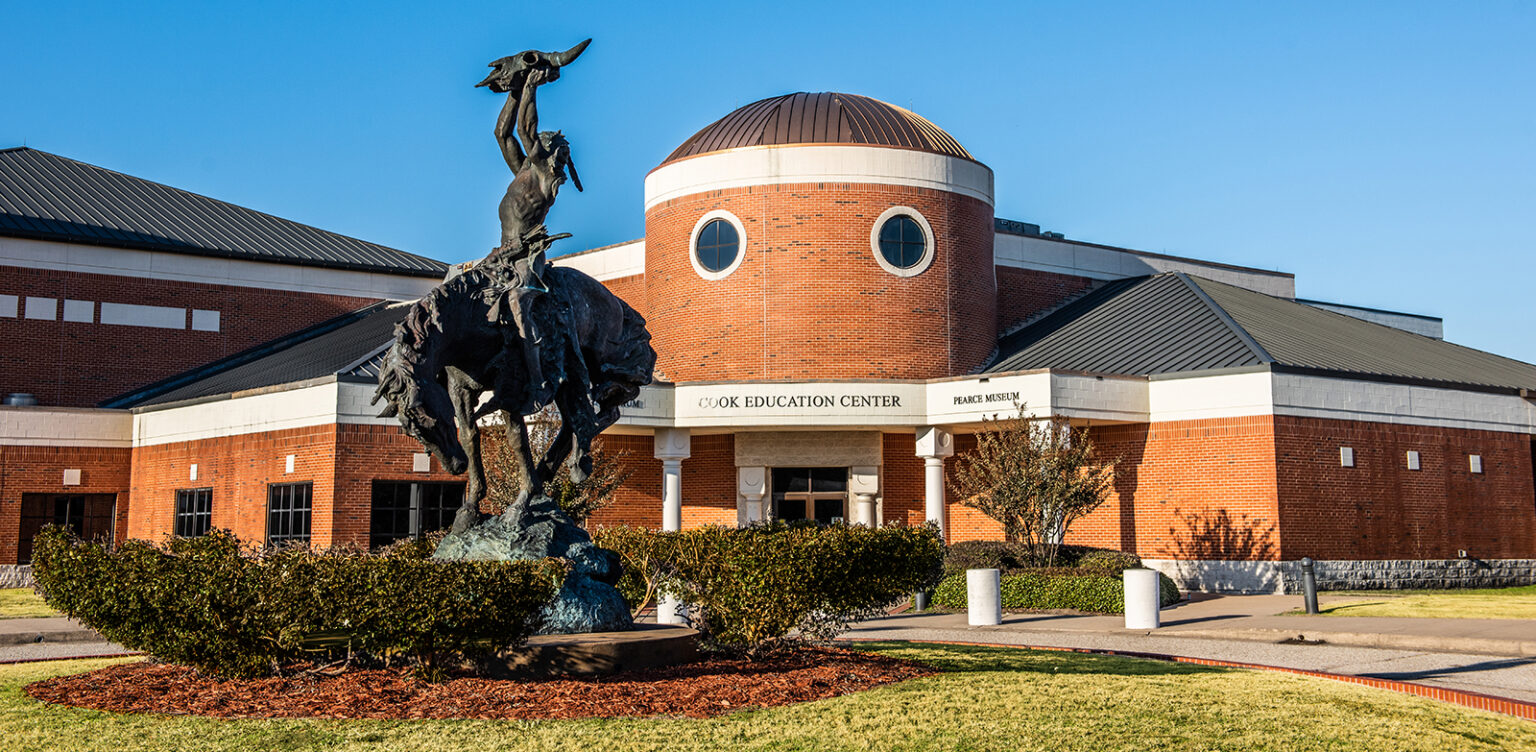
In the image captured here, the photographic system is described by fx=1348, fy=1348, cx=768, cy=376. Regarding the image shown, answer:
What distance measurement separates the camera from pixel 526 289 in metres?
12.0

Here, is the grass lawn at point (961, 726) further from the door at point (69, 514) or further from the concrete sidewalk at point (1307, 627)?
the door at point (69, 514)

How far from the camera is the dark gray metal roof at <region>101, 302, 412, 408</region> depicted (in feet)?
104

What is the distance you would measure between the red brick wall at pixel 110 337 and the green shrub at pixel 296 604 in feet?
95.8

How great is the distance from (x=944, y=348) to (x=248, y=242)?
70.5 ft

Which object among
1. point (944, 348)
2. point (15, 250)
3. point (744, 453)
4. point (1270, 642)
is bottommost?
point (1270, 642)

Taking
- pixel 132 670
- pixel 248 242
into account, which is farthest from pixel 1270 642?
pixel 248 242

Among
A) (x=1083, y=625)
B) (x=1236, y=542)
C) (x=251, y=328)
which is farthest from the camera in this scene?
(x=251, y=328)

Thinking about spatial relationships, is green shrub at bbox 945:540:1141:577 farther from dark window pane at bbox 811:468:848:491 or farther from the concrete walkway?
dark window pane at bbox 811:468:848:491

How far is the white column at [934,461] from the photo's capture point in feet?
102

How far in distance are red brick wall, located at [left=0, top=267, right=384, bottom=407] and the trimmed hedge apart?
2406 centimetres

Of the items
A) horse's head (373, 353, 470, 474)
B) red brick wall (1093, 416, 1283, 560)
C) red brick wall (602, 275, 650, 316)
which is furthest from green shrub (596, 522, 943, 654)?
red brick wall (602, 275, 650, 316)

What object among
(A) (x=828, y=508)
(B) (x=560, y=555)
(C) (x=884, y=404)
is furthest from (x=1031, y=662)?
(A) (x=828, y=508)

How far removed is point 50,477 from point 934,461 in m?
21.6

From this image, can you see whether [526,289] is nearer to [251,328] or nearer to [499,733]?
[499,733]
